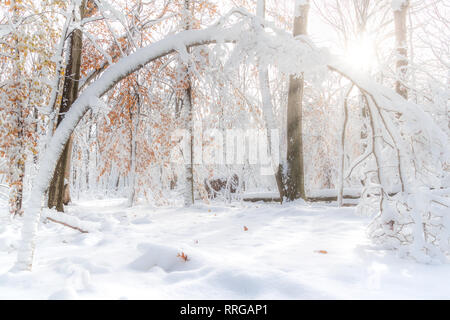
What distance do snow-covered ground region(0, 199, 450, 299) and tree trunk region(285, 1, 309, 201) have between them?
306cm

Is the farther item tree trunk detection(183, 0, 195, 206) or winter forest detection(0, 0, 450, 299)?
tree trunk detection(183, 0, 195, 206)

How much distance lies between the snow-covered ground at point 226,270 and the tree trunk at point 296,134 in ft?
10.0

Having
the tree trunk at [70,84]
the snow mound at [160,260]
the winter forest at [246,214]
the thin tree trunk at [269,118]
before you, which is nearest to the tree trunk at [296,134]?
the thin tree trunk at [269,118]

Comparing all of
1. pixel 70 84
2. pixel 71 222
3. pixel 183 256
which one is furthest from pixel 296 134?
pixel 183 256

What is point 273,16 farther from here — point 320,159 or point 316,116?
point 320,159

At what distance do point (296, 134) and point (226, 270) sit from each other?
17.8ft

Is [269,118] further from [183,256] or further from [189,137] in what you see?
[183,256]

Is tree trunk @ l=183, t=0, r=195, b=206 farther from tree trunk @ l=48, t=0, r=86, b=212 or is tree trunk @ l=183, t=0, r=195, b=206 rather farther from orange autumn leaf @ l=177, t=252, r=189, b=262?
orange autumn leaf @ l=177, t=252, r=189, b=262

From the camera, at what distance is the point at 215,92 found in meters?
3.60

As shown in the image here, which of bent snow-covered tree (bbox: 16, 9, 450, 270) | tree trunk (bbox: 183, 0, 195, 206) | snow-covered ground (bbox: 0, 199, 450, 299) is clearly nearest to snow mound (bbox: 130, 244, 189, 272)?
snow-covered ground (bbox: 0, 199, 450, 299)

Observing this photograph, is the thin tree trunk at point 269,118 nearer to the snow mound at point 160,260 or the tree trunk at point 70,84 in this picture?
the tree trunk at point 70,84

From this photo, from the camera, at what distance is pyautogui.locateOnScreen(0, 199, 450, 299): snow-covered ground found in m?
1.91

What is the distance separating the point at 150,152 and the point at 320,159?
7886 millimetres

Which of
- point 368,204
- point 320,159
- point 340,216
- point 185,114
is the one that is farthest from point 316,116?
point 368,204
